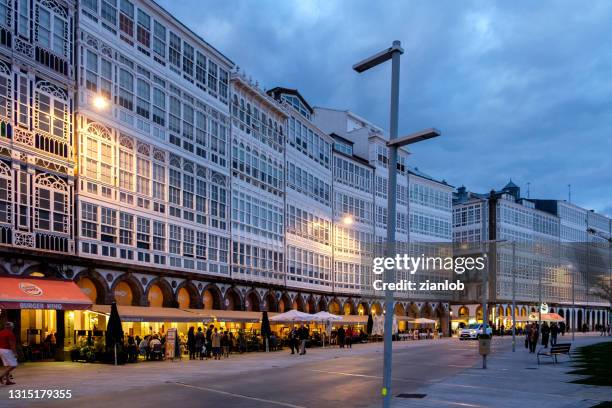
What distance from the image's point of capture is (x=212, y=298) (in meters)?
47.0

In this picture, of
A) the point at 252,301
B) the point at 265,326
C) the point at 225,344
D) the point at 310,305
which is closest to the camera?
the point at 225,344

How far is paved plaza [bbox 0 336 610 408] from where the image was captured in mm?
17844

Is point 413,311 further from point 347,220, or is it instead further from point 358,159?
point 347,220

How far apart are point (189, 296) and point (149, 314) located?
9.92 m

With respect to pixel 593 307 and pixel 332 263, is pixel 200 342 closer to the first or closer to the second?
pixel 332 263

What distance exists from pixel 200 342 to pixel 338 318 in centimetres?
1566

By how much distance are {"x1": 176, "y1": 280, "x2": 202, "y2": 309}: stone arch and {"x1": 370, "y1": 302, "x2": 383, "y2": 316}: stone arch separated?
32138 millimetres

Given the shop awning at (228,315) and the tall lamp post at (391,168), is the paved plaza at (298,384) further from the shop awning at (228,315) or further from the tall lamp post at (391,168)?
the shop awning at (228,315)

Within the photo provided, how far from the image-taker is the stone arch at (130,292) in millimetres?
37500

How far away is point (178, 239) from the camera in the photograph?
42656 millimetres

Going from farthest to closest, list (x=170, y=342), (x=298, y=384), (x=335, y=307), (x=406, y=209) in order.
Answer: (x=406, y=209), (x=335, y=307), (x=170, y=342), (x=298, y=384)

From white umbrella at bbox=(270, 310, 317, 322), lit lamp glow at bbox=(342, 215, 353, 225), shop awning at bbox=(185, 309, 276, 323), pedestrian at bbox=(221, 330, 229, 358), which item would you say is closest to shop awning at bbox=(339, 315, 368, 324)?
lit lamp glow at bbox=(342, 215, 353, 225)

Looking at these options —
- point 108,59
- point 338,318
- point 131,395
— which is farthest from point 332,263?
point 131,395

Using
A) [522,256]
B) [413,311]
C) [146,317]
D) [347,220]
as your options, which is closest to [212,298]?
[146,317]
